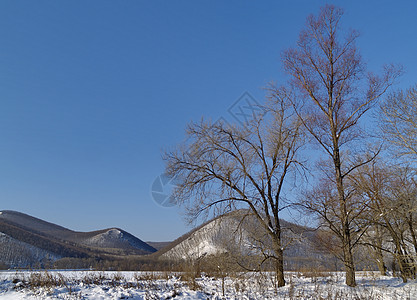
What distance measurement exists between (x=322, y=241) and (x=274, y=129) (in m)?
7.35

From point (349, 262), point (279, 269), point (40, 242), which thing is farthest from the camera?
point (40, 242)

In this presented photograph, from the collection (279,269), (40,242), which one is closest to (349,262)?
(279,269)

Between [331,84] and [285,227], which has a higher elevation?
[331,84]

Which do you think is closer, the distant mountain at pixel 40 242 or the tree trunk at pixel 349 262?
the tree trunk at pixel 349 262

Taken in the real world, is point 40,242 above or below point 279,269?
below

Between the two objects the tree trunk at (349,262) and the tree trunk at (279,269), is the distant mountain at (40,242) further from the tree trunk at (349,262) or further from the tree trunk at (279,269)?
the tree trunk at (349,262)

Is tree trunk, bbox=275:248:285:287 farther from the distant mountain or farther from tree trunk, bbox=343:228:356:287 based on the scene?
the distant mountain

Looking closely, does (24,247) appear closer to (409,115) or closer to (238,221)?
(238,221)

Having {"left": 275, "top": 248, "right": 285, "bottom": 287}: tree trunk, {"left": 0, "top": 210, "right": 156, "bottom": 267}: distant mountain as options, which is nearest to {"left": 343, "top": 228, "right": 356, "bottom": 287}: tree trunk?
{"left": 275, "top": 248, "right": 285, "bottom": 287}: tree trunk

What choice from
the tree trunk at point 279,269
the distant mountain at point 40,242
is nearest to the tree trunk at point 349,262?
the tree trunk at point 279,269

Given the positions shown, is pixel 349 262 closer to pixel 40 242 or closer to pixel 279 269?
pixel 279 269

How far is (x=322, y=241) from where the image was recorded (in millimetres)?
15789

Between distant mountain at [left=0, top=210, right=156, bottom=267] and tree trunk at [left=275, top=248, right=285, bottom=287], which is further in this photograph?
distant mountain at [left=0, top=210, right=156, bottom=267]

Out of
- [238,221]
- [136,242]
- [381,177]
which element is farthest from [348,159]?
[136,242]
